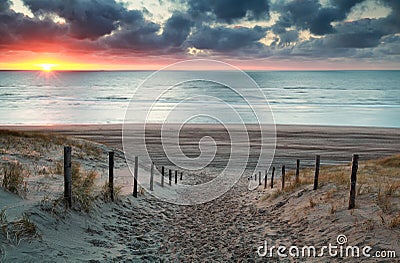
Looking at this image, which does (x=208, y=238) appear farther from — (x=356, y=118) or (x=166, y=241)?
(x=356, y=118)

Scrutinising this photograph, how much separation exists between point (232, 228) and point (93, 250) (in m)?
4.40

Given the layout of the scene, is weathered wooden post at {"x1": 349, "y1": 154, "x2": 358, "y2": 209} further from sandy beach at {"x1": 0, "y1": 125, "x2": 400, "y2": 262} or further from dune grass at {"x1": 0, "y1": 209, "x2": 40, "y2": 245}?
dune grass at {"x1": 0, "y1": 209, "x2": 40, "y2": 245}

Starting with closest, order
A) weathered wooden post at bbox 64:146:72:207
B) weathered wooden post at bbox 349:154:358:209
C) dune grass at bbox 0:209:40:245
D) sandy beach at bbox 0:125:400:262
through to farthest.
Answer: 1. dune grass at bbox 0:209:40:245
2. sandy beach at bbox 0:125:400:262
3. weathered wooden post at bbox 64:146:72:207
4. weathered wooden post at bbox 349:154:358:209

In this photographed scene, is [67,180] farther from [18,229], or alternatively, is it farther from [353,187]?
[353,187]

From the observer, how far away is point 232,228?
9.63 metres

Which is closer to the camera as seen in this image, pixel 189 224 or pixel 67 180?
pixel 67 180
